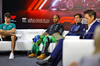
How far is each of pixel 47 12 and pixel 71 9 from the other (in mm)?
809

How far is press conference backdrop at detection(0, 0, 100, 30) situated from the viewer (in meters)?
5.40

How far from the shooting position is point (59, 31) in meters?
4.41

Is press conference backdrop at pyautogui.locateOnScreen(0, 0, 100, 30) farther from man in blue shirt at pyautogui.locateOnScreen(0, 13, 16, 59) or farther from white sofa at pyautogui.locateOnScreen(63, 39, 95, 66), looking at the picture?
white sofa at pyautogui.locateOnScreen(63, 39, 95, 66)

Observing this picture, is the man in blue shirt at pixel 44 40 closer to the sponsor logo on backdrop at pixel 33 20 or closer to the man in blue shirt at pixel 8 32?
the man in blue shirt at pixel 8 32

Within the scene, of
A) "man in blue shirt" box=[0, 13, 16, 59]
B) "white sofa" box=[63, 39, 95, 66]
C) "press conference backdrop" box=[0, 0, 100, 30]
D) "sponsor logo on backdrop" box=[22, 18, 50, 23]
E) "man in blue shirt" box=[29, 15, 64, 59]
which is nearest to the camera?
"white sofa" box=[63, 39, 95, 66]

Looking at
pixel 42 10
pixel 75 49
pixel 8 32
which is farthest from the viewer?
pixel 42 10

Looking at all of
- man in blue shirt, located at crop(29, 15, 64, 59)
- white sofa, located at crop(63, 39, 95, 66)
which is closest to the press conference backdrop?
man in blue shirt, located at crop(29, 15, 64, 59)

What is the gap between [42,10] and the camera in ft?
18.3

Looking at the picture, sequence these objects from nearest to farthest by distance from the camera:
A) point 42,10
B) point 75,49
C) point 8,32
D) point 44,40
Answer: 1. point 75,49
2. point 44,40
3. point 8,32
4. point 42,10

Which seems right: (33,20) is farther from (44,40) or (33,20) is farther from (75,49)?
(75,49)

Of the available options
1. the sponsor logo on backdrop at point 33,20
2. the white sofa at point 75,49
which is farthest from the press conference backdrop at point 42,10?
the white sofa at point 75,49

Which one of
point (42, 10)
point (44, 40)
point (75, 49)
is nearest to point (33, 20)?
point (42, 10)

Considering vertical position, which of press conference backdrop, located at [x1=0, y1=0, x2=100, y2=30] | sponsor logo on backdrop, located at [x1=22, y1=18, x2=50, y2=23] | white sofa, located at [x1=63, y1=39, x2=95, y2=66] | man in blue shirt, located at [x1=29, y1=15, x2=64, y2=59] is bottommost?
man in blue shirt, located at [x1=29, y1=15, x2=64, y2=59]

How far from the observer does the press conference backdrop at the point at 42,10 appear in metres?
5.40
